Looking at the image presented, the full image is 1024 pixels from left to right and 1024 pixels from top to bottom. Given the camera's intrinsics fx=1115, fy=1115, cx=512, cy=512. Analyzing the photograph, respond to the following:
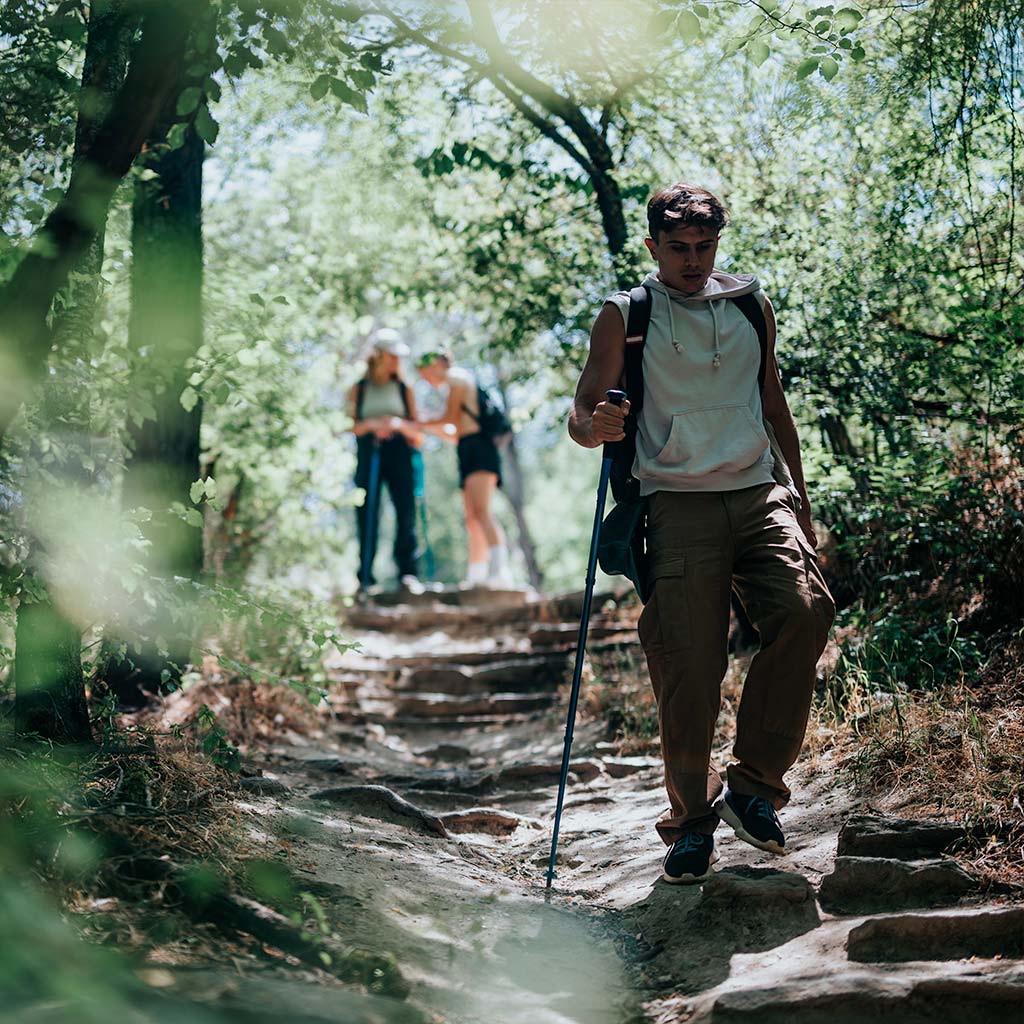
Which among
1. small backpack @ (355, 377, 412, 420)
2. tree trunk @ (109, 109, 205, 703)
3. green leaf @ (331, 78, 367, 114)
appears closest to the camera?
green leaf @ (331, 78, 367, 114)

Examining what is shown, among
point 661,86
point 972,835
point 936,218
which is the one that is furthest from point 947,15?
point 972,835

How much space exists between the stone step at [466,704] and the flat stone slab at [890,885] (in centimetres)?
504

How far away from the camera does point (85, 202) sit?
3307 mm

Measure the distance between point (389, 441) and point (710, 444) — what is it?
823 cm

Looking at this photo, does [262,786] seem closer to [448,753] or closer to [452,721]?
[448,753]

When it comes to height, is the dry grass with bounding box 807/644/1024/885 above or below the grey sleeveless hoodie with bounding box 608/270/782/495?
below

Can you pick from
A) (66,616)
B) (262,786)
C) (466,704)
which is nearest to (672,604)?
(262,786)

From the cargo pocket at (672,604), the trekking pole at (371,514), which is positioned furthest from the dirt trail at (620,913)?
the trekking pole at (371,514)

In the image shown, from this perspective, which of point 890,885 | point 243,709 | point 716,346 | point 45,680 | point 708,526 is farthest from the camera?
point 243,709

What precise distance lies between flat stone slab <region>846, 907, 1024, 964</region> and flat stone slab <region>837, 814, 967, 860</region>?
52 cm

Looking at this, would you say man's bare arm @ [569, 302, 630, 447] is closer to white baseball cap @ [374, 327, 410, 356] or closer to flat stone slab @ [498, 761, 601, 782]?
flat stone slab @ [498, 761, 601, 782]

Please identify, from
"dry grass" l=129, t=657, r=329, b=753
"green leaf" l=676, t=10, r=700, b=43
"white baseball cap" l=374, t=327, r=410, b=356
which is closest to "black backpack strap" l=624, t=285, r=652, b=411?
"green leaf" l=676, t=10, r=700, b=43

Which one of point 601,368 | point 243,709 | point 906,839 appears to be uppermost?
point 601,368

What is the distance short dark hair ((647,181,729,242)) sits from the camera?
151 inches
